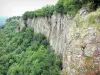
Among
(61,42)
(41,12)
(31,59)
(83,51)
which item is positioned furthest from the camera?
(41,12)

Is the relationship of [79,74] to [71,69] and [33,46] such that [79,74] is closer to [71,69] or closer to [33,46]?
[71,69]

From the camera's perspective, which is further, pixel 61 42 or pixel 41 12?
pixel 41 12

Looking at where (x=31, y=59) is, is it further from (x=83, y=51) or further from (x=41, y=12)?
(x=83, y=51)

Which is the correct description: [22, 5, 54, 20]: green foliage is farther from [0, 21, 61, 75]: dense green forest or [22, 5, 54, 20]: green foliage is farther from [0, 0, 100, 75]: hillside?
[0, 21, 61, 75]: dense green forest

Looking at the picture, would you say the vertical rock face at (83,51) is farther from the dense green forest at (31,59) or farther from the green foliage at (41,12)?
the green foliage at (41,12)

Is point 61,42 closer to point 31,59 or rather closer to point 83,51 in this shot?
point 31,59

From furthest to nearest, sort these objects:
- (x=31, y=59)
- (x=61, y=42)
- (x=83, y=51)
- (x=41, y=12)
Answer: (x=41, y=12), (x=31, y=59), (x=61, y=42), (x=83, y=51)

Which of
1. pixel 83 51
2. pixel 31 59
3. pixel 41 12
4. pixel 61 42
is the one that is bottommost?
pixel 31 59

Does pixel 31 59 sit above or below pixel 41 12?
below

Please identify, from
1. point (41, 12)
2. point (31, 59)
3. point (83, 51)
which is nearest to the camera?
point (83, 51)

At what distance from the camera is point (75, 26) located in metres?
17.7

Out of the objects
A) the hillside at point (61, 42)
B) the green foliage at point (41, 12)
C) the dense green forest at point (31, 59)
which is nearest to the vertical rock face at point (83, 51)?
the hillside at point (61, 42)

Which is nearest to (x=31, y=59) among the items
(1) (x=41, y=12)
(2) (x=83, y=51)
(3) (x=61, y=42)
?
(3) (x=61, y=42)

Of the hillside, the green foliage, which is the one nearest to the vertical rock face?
the hillside
